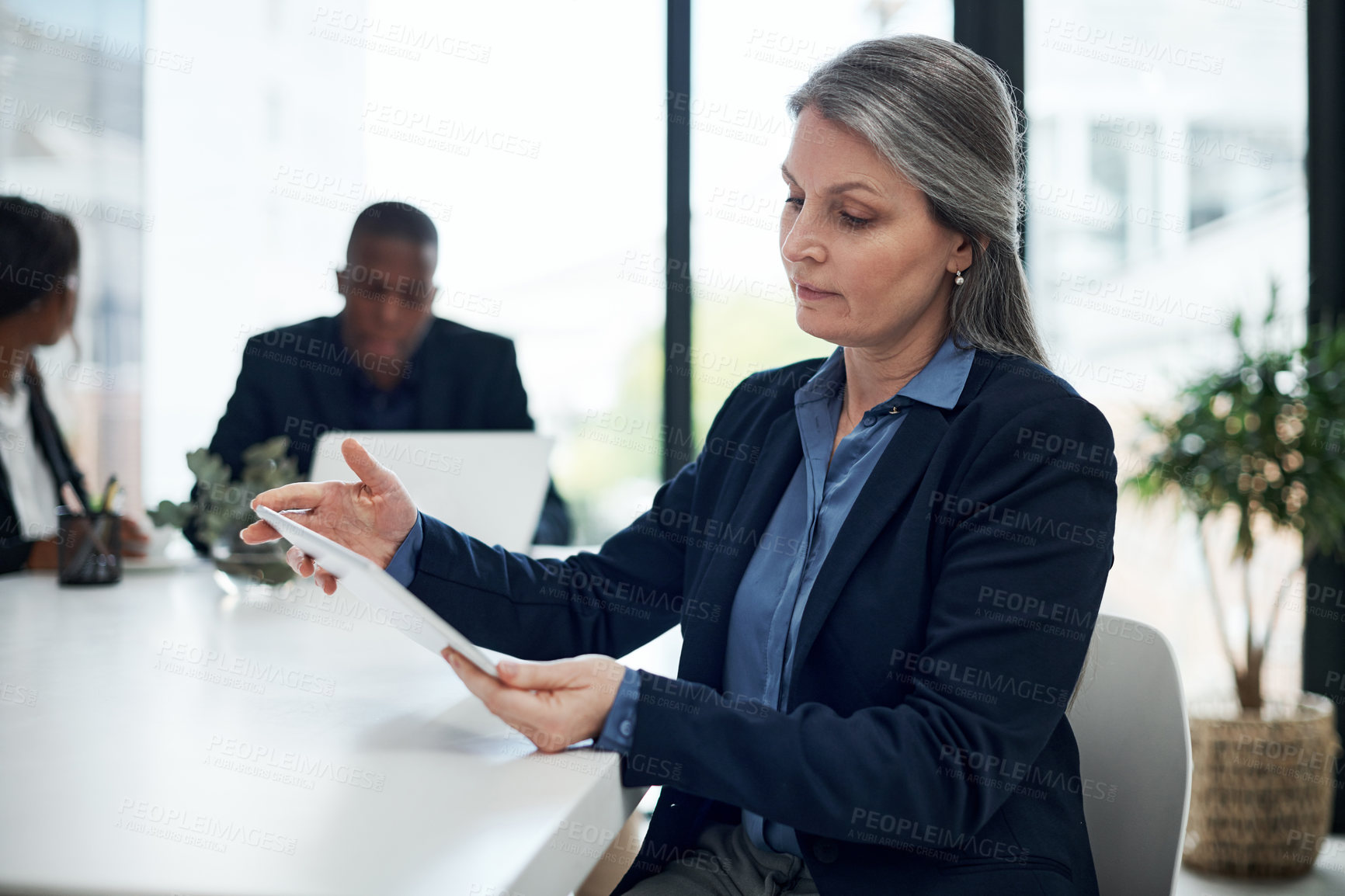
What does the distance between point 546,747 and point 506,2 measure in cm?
326

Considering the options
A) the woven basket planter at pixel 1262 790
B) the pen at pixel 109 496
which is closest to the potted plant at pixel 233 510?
the pen at pixel 109 496

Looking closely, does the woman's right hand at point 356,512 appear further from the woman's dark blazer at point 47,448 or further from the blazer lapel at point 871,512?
the woman's dark blazer at point 47,448

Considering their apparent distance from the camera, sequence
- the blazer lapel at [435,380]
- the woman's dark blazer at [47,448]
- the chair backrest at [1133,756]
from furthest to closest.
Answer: the blazer lapel at [435,380] < the woman's dark blazer at [47,448] < the chair backrest at [1133,756]

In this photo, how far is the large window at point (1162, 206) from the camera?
3.23m

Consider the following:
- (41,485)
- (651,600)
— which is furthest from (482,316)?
(651,600)

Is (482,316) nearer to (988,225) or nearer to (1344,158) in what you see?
(988,225)

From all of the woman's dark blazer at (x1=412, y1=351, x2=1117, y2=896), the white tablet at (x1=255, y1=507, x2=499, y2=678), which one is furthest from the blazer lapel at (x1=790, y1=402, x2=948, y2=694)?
the white tablet at (x1=255, y1=507, x2=499, y2=678)

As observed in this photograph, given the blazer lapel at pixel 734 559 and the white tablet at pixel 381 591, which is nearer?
the white tablet at pixel 381 591

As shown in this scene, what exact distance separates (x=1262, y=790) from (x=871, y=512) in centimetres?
228

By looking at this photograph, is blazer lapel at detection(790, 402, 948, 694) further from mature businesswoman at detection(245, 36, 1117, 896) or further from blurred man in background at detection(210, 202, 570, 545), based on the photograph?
blurred man in background at detection(210, 202, 570, 545)

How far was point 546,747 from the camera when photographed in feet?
3.14

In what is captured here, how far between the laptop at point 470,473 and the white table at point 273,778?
1.27 feet

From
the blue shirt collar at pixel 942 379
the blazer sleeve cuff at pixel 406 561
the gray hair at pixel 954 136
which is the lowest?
the blazer sleeve cuff at pixel 406 561

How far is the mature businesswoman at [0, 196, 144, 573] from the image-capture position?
2.29m
